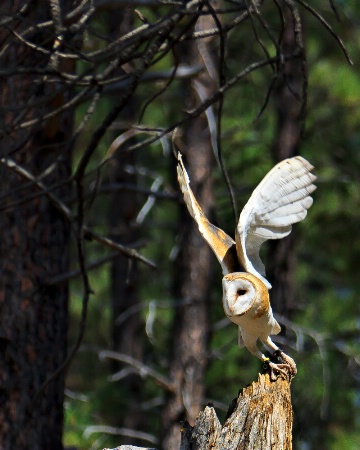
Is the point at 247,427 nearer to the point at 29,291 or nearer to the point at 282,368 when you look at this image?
the point at 282,368

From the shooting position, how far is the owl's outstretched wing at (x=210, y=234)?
13.4 feet

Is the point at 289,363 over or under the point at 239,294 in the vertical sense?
under

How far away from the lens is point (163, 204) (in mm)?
15719

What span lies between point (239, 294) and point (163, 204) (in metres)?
11.8

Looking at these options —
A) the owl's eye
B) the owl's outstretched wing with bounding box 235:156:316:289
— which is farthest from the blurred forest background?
the owl's eye

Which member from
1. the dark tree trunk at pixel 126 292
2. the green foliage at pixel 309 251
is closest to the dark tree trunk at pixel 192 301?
the green foliage at pixel 309 251

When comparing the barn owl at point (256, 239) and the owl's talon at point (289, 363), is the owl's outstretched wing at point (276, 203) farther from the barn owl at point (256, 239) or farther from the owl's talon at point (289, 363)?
the owl's talon at point (289, 363)

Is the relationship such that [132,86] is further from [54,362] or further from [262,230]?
[54,362]

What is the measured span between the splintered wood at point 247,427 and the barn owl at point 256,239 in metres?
0.29

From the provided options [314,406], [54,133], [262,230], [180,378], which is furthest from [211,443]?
[314,406]

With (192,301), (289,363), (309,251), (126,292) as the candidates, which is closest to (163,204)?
(126,292)

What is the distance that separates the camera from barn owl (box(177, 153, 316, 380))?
4004mm

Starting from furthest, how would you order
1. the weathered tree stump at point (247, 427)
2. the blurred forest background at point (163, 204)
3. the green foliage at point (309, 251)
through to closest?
the green foliage at point (309, 251)
the blurred forest background at point (163, 204)
the weathered tree stump at point (247, 427)

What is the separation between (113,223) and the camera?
14156 millimetres
